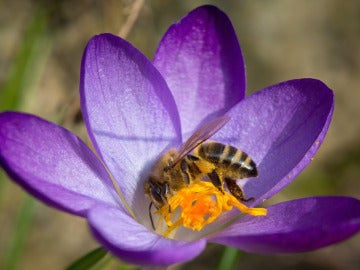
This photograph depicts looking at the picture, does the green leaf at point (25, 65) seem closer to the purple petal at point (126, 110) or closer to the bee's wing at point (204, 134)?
the purple petal at point (126, 110)

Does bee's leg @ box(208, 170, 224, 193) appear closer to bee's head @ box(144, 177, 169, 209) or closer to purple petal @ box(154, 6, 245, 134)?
bee's head @ box(144, 177, 169, 209)

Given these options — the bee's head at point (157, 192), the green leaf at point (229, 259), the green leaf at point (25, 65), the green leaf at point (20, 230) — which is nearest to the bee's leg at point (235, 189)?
the bee's head at point (157, 192)

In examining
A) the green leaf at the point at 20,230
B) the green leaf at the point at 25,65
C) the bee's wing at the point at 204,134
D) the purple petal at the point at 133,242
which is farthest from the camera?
the green leaf at the point at 25,65

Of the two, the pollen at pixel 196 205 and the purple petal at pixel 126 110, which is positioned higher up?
the purple petal at pixel 126 110

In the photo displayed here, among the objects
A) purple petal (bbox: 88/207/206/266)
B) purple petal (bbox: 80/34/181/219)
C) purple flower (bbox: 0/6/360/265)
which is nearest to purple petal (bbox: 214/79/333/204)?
purple flower (bbox: 0/6/360/265)

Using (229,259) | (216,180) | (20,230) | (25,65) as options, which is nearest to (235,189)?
(216,180)

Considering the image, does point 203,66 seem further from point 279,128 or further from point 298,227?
point 298,227
